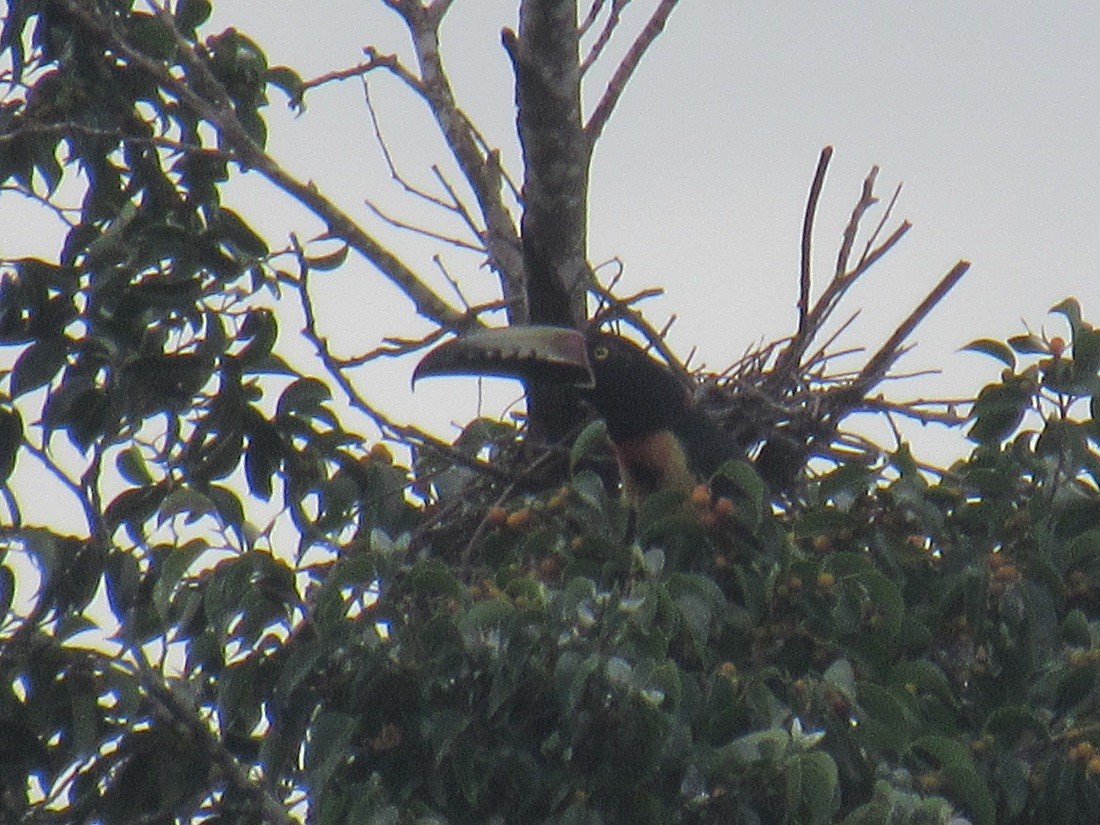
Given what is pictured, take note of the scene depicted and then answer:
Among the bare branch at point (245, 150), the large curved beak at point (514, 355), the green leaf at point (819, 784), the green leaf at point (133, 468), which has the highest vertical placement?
the bare branch at point (245, 150)

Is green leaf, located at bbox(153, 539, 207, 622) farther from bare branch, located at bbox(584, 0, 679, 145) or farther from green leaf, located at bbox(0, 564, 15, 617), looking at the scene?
bare branch, located at bbox(584, 0, 679, 145)

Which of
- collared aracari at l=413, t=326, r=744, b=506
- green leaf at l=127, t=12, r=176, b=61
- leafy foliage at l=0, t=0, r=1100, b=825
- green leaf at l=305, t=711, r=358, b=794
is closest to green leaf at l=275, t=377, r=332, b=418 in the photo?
leafy foliage at l=0, t=0, r=1100, b=825

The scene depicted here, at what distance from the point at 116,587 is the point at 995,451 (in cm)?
196

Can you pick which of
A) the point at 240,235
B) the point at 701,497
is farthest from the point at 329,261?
the point at 701,497

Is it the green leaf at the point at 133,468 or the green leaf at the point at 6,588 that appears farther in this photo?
the green leaf at the point at 133,468

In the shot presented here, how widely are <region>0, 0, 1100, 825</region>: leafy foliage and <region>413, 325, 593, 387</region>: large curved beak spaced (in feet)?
2.61

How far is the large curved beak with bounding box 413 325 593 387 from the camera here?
543cm

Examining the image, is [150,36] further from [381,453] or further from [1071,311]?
[1071,311]

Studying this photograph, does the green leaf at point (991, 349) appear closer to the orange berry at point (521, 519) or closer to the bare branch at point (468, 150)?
the orange berry at point (521, 519)

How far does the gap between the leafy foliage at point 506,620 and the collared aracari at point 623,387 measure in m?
0.82

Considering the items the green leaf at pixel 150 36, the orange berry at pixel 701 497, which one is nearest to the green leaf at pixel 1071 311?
the orange berry at pixel 701 497

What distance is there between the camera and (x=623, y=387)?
591 centimetres

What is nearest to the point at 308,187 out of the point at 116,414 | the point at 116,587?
the point at 116,414

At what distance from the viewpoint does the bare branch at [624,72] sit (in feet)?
18.6
